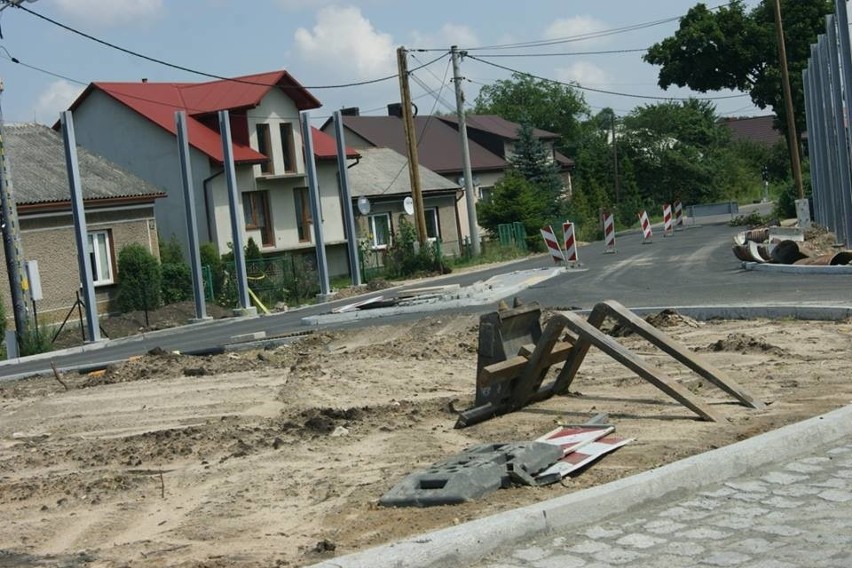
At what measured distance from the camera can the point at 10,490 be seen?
331 inches

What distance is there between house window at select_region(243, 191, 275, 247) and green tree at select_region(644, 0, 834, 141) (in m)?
32.4

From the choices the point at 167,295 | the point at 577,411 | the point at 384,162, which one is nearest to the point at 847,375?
the point at 577,411

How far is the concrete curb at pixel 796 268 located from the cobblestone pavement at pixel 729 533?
49.9 feet

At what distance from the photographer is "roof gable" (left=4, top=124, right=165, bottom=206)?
3719 centimetres

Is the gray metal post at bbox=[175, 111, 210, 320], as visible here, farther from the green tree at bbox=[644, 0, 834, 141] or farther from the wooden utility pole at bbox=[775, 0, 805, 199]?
the green tree at bbox=[644, 0, 834, 141]

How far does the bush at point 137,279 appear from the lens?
3819 cm

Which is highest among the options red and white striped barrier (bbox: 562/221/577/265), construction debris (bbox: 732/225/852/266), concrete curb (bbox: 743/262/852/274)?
red and white striped barrier (bbox: 562/221/577/265)

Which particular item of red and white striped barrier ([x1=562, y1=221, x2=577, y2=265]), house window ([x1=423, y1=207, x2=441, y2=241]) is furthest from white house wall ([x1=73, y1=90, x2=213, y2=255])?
red and white striped barrier ([x1=562, y1=221, x2=577, y2=265])

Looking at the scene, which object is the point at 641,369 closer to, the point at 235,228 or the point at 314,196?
the point at 235,228

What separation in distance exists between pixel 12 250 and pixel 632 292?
15.5 meters

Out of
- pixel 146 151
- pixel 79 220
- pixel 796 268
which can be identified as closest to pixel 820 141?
pixel 796 268

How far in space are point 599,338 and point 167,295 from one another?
107ft

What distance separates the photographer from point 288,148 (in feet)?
168

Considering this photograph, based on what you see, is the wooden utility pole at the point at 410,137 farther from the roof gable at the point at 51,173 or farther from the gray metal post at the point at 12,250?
the gray metal post at the point at 12,250
